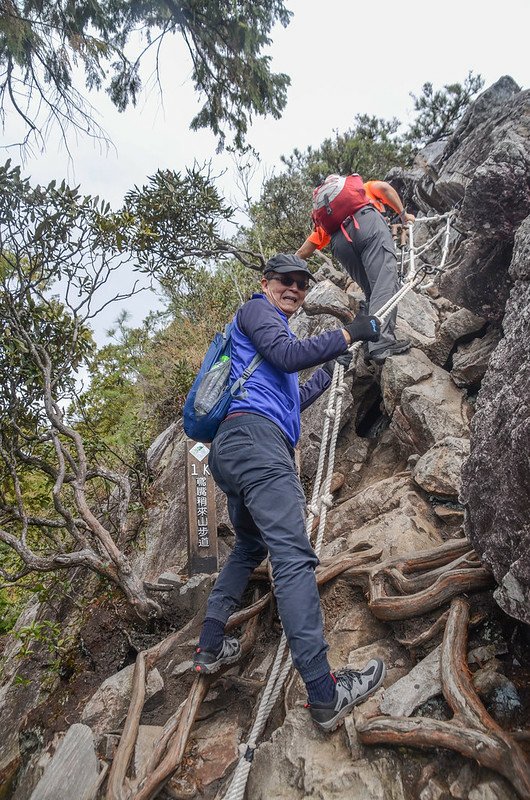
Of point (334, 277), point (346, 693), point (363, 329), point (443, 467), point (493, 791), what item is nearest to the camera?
point (493, 791)

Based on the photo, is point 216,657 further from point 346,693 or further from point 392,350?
point 392,350

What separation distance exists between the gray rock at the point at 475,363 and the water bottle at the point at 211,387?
344cm

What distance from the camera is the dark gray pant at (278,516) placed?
265cm

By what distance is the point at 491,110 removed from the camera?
9820mm

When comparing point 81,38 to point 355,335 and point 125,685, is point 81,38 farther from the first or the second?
point 125,685

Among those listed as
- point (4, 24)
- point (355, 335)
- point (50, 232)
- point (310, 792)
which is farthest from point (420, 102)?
point (310, 792)

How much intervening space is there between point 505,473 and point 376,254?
412cm

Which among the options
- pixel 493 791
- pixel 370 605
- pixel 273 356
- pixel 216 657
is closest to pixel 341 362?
pixel 273 356

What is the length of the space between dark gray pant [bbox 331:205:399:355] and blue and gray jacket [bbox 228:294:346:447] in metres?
2.85

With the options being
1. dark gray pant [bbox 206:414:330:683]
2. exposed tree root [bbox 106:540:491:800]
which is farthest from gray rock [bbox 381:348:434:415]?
dark gray pant [bbox 206:414:330:683]

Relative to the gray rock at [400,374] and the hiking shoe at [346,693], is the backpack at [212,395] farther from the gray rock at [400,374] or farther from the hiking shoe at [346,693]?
the gray rock at [400,374]

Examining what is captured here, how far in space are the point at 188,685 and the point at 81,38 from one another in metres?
7.71

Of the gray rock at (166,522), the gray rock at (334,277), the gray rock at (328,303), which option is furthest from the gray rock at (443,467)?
the gray rock at (334,277)

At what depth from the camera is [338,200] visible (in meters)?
6.04
